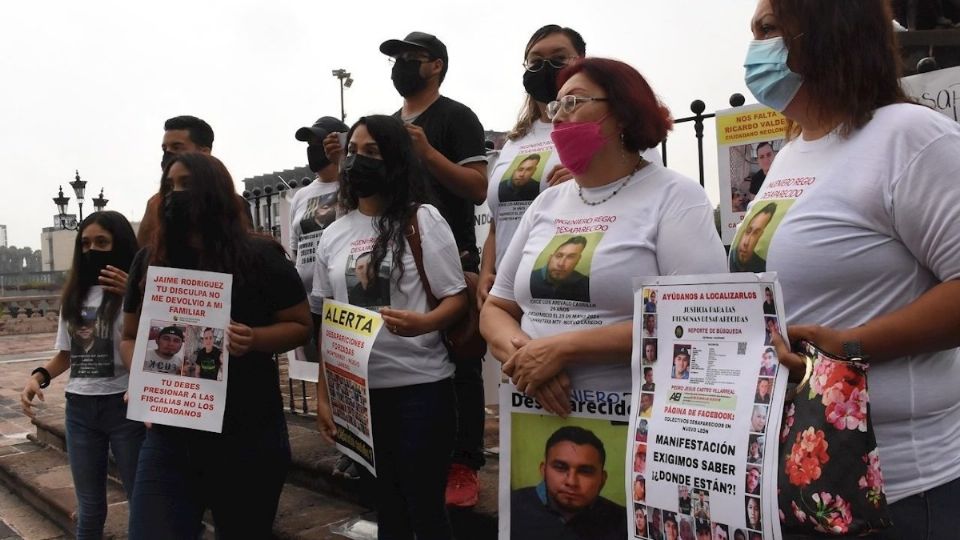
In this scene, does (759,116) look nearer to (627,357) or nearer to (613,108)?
(613,108)

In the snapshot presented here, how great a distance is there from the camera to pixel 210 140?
3.66 m

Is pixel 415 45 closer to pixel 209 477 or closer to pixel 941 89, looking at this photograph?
pixel 209 477

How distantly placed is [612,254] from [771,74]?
53 cm

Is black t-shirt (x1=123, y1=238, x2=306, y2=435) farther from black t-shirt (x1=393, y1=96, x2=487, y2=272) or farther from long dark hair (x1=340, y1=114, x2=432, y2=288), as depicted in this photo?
black t-shirt (x1=393, y1=96, x2=487, y2=272)

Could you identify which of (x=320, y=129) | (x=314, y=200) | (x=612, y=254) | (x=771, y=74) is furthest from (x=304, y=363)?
(x=771, y=74)

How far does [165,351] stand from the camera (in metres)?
2.53

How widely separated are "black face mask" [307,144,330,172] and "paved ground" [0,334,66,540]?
3109 millimetres

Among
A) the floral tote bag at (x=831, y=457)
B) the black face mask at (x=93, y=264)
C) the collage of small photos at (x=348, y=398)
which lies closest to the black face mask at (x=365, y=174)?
the collage of small photos at (x=348, y=398)

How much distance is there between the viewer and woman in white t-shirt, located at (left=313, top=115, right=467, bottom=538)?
247 centimetres

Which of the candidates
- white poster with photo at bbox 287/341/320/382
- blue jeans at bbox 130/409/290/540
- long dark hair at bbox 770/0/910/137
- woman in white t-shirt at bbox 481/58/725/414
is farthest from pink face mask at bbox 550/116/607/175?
white poster with photo at bbox 287/341/320/382

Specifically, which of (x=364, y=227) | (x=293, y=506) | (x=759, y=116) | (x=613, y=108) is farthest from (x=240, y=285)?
(x=759, y=116)

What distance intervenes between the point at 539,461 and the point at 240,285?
49.9 inches

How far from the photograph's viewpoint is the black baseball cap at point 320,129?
387cm

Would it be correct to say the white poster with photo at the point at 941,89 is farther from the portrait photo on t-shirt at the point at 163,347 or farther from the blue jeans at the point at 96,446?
the blue jeans at the point at 96,446
